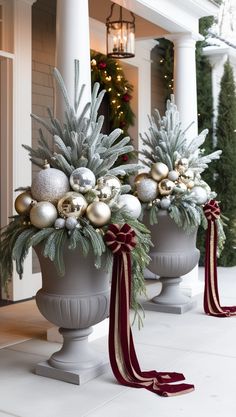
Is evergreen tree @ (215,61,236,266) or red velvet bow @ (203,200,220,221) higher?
evergreen tree @ (215,61,236,266)

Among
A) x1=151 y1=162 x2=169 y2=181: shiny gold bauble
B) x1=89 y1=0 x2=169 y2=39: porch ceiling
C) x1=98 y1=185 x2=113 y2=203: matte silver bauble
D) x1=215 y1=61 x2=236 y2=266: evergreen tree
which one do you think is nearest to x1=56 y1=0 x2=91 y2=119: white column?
x1=98 y1=185 x2=113 y2=203: matte silver bauble

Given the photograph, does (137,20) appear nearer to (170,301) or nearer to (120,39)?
(120,39)

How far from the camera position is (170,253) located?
5340mm

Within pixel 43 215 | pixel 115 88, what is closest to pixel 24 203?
pixel 43 215

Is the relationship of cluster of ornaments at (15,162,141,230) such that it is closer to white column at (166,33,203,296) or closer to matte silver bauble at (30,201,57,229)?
matte silver bauble at (30,201,57,229)

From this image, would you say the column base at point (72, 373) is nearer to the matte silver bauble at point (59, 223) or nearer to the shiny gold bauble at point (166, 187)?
the matte silver bauble at point (59, 223)

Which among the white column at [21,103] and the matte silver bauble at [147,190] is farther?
the white column at [21,103]

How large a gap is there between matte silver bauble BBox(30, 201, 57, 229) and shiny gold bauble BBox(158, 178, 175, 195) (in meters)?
1.91

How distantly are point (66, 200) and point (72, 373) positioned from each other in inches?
42.0

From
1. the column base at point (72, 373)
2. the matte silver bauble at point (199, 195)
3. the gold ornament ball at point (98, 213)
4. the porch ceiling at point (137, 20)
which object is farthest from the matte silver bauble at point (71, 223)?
the porch ceiling at point (137, 20)

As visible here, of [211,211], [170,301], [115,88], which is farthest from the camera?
[115,88]

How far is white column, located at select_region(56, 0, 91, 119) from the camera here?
13.5 ft

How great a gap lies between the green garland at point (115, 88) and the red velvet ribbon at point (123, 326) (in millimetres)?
4159

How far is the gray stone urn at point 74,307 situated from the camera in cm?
349
